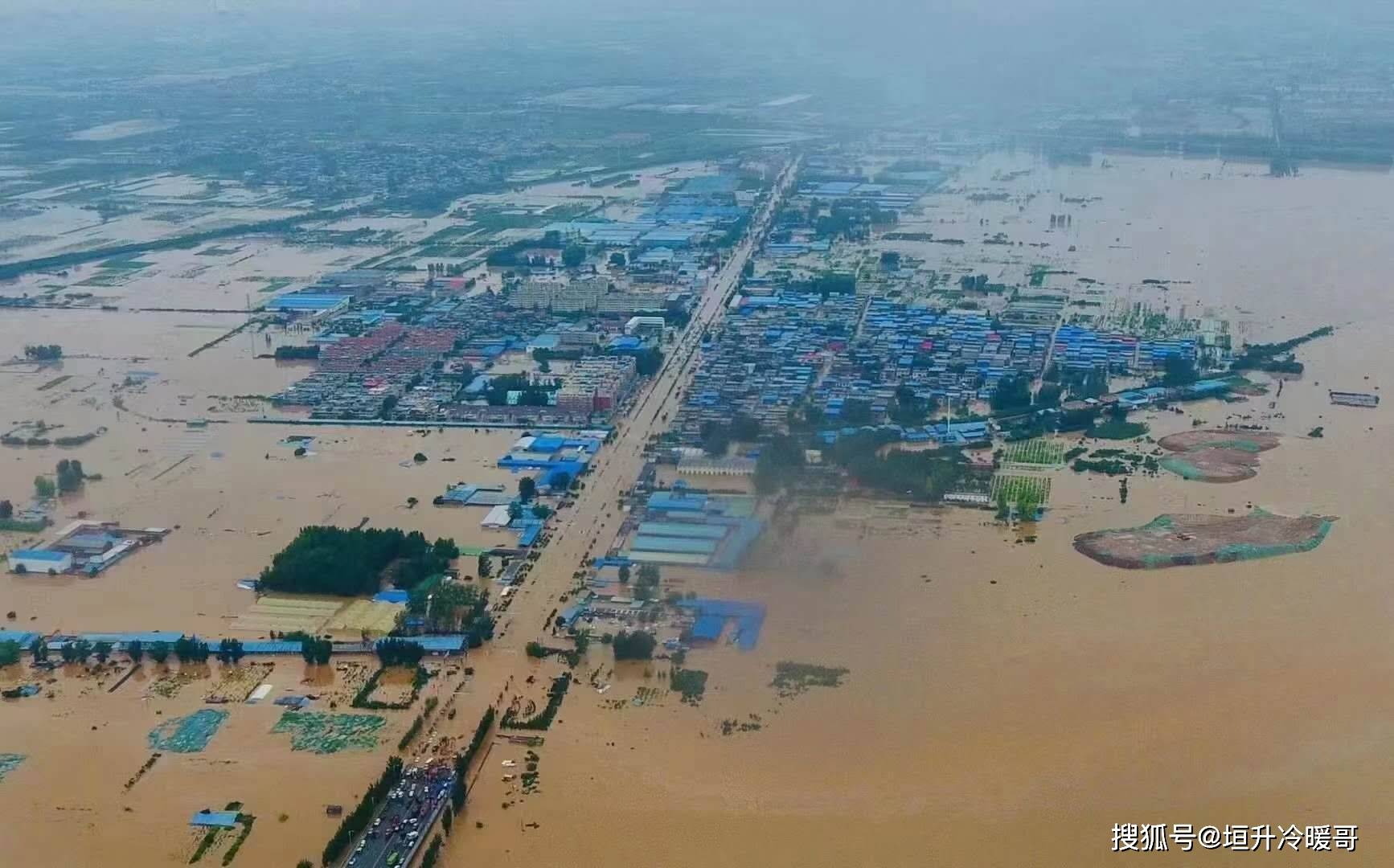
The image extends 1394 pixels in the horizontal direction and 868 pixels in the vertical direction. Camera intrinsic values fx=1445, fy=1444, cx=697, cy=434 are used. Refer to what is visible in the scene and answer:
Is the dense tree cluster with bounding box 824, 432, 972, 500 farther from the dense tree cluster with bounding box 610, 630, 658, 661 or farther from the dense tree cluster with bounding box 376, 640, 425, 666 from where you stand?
the dense tree cluster with bounding box 376, 640, 425, 666

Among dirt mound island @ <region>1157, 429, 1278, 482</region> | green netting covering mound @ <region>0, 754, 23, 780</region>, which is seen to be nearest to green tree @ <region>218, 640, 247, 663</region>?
green netting covering mound @ <region>0, 754, 23, 780</region>

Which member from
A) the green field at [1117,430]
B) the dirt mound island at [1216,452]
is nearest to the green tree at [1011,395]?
the green field at [1117,430]

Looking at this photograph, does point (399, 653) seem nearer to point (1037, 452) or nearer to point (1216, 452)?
point (1037, 452)

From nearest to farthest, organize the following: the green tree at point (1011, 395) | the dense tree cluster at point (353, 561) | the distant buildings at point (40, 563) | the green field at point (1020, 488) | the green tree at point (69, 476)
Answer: the dense tree cluster at point (353, 561) < the distant buildings at point (40, 563) < the green field at point (1020, 488) < the green tree at point (69, 476) < the green tree at point (1011, 395)

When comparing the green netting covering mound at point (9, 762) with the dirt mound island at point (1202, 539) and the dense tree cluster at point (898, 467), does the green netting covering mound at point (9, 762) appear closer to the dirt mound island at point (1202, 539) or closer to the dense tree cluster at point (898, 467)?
the dense tree cluster at point (898, 467)

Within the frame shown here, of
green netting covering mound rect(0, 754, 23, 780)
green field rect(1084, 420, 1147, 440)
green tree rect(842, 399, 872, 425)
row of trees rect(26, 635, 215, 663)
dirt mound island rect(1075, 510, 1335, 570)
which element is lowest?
green netting covering mound rect(0, 754, 23, 780)

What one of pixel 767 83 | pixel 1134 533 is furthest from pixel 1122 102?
pixel 1134 533
